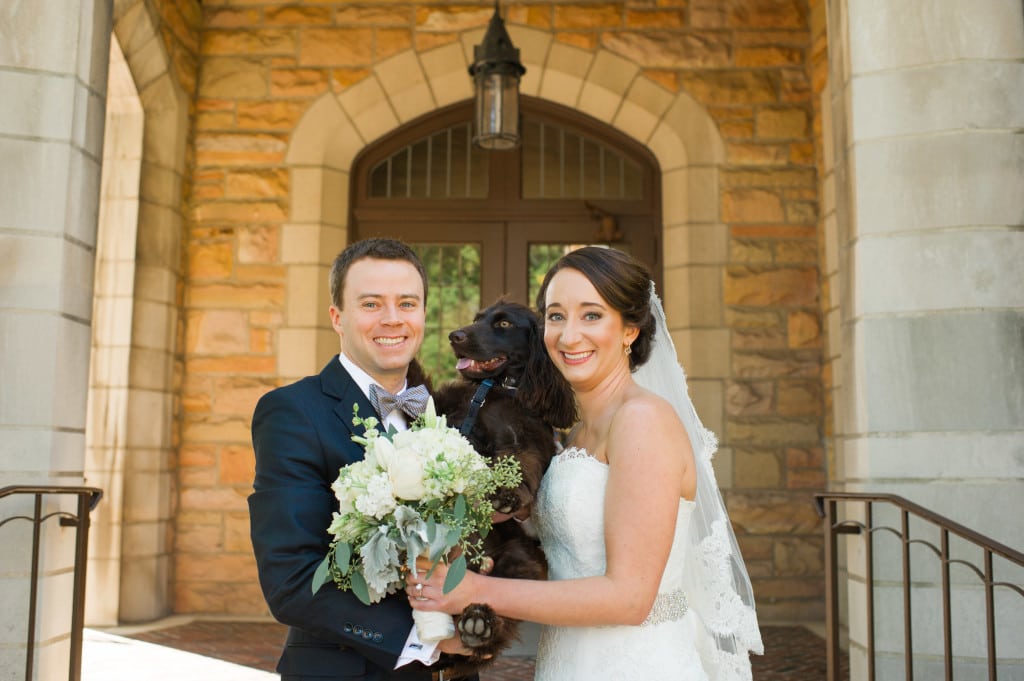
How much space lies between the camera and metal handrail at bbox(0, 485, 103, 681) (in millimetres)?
3023

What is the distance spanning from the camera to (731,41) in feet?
19.0

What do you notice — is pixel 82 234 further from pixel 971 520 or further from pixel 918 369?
pixel 971 520

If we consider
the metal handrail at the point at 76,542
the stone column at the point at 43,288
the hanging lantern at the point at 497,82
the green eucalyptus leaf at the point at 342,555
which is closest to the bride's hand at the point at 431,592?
the green eucalyptus leaf at the point at 342,555

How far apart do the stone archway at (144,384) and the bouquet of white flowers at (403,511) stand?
166 inches

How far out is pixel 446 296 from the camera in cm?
607

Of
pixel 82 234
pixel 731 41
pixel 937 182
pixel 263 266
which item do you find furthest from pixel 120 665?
pixel 731 41

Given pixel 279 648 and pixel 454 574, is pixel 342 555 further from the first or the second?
pixel 279 648

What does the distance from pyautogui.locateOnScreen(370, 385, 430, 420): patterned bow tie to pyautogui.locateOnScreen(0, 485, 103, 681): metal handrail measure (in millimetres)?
1748

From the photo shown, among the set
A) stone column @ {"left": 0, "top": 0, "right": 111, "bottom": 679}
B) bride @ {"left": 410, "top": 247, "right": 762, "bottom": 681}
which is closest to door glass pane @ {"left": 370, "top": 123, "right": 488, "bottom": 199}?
stone column @ {"left": 0, "top": 0, "right": 111, "bottom": 679}

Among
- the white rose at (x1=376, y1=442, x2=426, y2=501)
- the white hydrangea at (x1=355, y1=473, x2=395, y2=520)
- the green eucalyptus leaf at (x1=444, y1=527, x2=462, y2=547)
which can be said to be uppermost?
the white rose at (x1=376, y1=442, x2=426, y2=501)

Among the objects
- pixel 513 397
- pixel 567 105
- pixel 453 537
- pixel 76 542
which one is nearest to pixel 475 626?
pixel 453 537

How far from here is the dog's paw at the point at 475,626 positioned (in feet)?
5.42

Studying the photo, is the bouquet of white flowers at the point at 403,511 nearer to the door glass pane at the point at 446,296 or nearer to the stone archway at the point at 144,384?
the stone archway at the point at 144,384

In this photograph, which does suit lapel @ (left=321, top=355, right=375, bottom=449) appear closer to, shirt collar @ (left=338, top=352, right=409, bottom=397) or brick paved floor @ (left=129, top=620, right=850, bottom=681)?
shirt collar @ (left=338, top=352, right=409, bottom=397)
